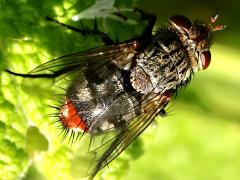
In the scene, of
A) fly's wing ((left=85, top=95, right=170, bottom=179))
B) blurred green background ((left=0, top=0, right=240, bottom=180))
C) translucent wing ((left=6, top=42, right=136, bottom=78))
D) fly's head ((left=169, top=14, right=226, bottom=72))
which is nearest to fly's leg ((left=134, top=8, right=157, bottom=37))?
blurred green background ((left=0, top=0, right=240, bottom=180))

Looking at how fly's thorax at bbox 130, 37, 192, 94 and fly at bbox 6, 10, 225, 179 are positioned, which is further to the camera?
fly's thorax at bbox 130, 37, 192, 94

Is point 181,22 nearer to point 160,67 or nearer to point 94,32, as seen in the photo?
point 160,67

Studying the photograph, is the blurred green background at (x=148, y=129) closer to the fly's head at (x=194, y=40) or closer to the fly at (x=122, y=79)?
the fly at (x=122, y=79)

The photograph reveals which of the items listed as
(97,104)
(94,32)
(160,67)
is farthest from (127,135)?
(94,32)

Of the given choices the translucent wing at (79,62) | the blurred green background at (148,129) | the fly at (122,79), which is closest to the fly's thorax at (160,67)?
the fly at (122,79)

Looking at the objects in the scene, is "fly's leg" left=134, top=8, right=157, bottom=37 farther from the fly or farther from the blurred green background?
the fly

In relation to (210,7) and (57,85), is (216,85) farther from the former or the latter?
(57,85)
